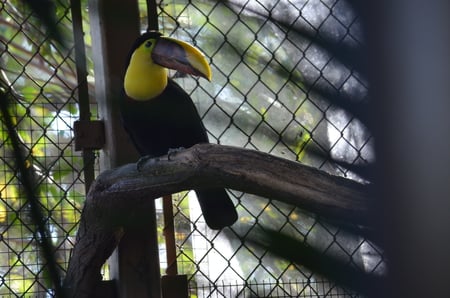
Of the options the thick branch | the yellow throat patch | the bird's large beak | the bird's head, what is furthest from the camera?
the yellow throat patch

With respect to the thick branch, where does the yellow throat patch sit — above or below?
above

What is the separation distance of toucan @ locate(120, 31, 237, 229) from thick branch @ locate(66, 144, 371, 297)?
0.46m

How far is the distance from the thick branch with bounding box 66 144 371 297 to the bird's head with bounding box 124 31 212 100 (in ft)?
1.71

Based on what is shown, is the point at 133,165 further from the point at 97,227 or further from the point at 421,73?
the point at 421,73

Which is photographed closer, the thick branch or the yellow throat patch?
the thick branch

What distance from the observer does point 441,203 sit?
221 mm

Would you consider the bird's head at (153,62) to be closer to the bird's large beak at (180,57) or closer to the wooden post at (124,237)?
the bird's large beak at (180,57)

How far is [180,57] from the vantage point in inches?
75.9

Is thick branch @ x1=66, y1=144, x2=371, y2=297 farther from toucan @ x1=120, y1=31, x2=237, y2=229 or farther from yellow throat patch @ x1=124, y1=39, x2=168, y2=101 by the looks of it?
yellow throat patch @ x1=124, y1=39, x2=168, y2=101

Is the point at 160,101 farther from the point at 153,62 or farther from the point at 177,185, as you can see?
the point at 177,185

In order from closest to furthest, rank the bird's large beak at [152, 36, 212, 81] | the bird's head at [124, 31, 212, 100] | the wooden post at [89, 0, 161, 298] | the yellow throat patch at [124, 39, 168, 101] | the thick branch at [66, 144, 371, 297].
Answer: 1. the thick branch at [66, 144, 371, 297]
2. the wooden post at [89, 0, 161, 298]
3. the bird's large beak at [152, 36, 212, 81]
4. the bird's head at [124, 31, 212, 100]
5. the yellow throat patch at [124, 39, 168, 101]

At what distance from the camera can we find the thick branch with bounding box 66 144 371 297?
1050 millimetres

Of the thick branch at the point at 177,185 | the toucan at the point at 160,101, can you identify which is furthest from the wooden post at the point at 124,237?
the toucan at the point at 160,101

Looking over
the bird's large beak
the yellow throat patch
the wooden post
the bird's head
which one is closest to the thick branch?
the wooden post
